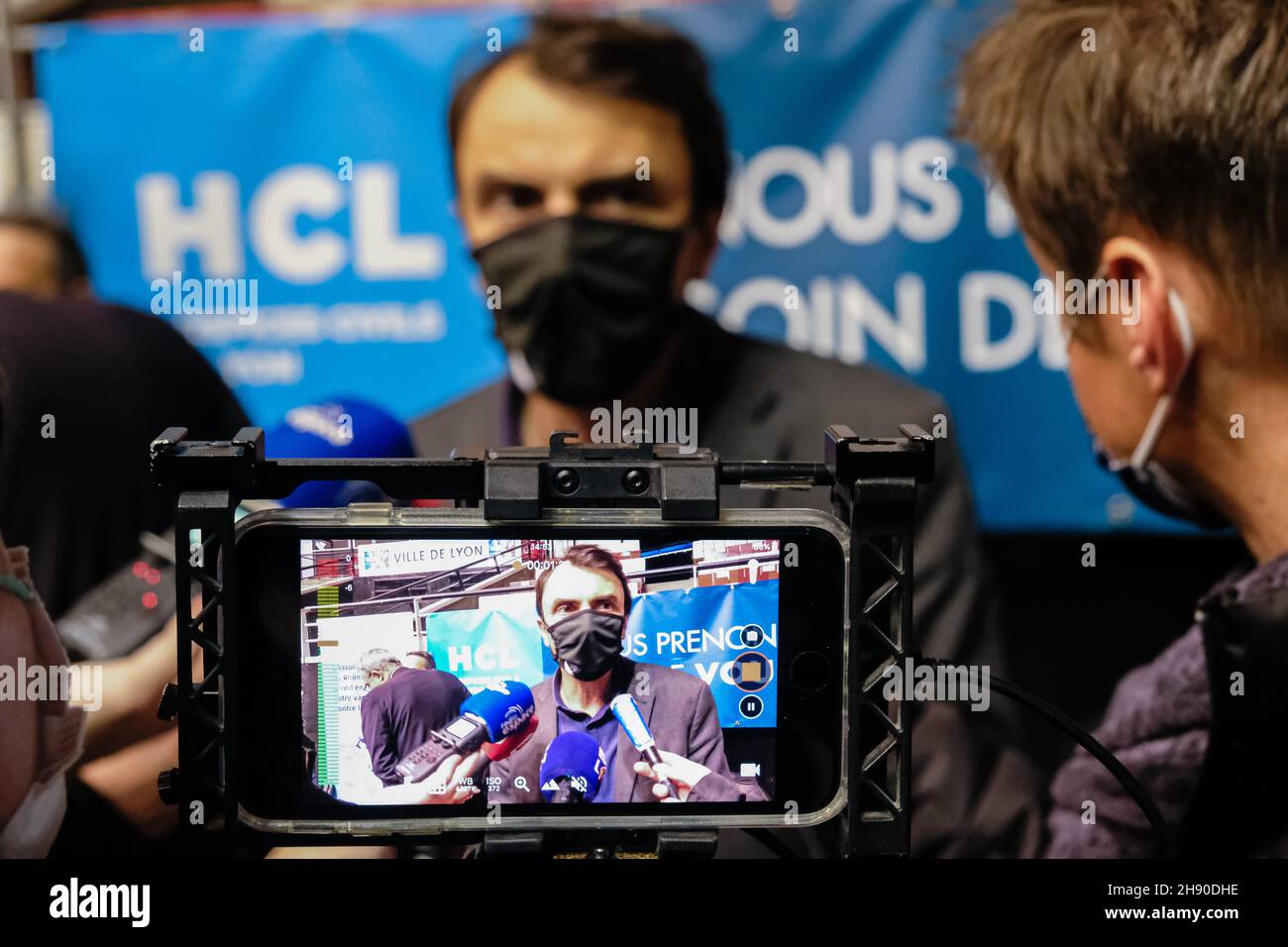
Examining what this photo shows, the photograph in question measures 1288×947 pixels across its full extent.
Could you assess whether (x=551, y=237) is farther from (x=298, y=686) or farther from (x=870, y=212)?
(x=298, y=686)

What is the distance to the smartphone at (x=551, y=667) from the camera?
930mm

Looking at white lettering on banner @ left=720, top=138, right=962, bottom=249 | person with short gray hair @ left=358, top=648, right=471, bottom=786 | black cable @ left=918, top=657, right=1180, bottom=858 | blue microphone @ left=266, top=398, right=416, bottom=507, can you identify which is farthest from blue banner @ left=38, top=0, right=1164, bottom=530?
person with short gray hair @ left=358, top=648, right=471, bottom=786

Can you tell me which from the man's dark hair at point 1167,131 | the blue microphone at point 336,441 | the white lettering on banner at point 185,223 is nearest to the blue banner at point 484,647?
the blue microphone at point 336,441

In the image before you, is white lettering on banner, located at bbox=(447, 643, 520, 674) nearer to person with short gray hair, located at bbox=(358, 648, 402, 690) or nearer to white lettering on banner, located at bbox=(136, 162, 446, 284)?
person with short gray hair, located at bbox=(358, 648, 402, 690)

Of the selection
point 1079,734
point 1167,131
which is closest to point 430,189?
point 1167,131

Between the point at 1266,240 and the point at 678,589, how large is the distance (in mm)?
997

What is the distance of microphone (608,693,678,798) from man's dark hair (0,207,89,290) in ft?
4.48

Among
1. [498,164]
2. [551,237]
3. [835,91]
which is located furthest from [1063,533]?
[498,164]

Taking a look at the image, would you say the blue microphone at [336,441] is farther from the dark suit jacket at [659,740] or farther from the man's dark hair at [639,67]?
the man's dark hair at [639,67]

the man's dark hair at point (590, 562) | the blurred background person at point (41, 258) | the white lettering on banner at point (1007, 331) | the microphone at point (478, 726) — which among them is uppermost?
the blurred background person at point (41, 258)

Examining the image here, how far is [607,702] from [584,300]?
959mm

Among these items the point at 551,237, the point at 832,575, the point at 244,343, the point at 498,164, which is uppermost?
the point at 498,164
